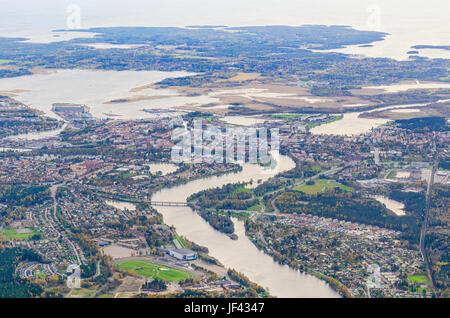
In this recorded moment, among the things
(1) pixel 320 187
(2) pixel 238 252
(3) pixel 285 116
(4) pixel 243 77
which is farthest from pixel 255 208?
(4) pixel 243 77

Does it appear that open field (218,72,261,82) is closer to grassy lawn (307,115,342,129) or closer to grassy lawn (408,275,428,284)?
grassy lawn (307,115,342,129)

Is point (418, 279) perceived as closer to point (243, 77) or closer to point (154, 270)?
point (154, 270)

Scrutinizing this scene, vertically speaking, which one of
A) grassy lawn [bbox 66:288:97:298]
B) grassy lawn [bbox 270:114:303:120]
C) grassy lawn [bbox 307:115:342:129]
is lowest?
grassy lawn [bbox 66:288:97:298]

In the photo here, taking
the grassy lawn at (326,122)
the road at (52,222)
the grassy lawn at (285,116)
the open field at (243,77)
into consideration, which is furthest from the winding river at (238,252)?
the open field at (243,77)

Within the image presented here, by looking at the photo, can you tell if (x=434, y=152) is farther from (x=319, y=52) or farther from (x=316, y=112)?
(x=319, y=52)

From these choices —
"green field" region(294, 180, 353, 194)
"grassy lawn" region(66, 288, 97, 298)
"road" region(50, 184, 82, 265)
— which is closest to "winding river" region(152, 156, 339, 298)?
"green field" region(294, 180, 353, 194)
